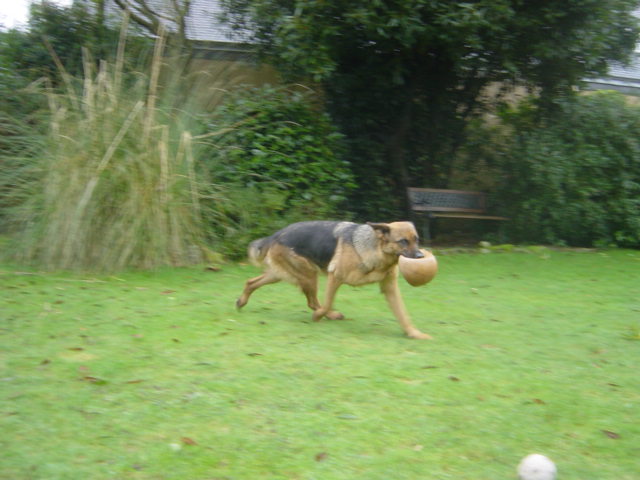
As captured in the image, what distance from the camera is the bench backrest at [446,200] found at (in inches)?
520

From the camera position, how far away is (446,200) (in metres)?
13.6

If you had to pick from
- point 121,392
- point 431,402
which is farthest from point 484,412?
point 121,392

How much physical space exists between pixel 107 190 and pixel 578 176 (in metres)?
8.71

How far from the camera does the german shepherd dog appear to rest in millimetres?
6594

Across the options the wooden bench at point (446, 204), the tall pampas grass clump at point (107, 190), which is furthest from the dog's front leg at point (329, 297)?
the wooden bench at point (446, 204)

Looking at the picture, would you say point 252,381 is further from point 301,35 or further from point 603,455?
point 301,35

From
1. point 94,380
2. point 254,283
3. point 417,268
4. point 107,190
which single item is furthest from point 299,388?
point 107,190

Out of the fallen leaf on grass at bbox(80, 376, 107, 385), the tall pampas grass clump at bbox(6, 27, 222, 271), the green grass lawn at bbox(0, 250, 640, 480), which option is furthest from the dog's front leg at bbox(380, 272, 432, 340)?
the tall pampas grass clump at bbox(6, 27, 222, 271)

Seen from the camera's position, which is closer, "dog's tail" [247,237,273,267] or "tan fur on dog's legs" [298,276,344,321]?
"tan fur on dog's legs" [298,276,344,321]

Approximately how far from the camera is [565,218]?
1288 cm

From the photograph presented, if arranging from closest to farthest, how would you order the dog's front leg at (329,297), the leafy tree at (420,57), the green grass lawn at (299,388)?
the green grass lawn at (299,388) < the dog's front leg at (329,297) < the leafy tree at (420,57)

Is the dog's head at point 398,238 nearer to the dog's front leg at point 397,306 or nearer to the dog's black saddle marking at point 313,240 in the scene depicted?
the dog's front leg at point 397,306

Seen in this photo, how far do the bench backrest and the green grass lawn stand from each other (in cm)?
530

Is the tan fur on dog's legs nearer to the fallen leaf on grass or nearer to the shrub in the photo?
the fallen leaf on grass
